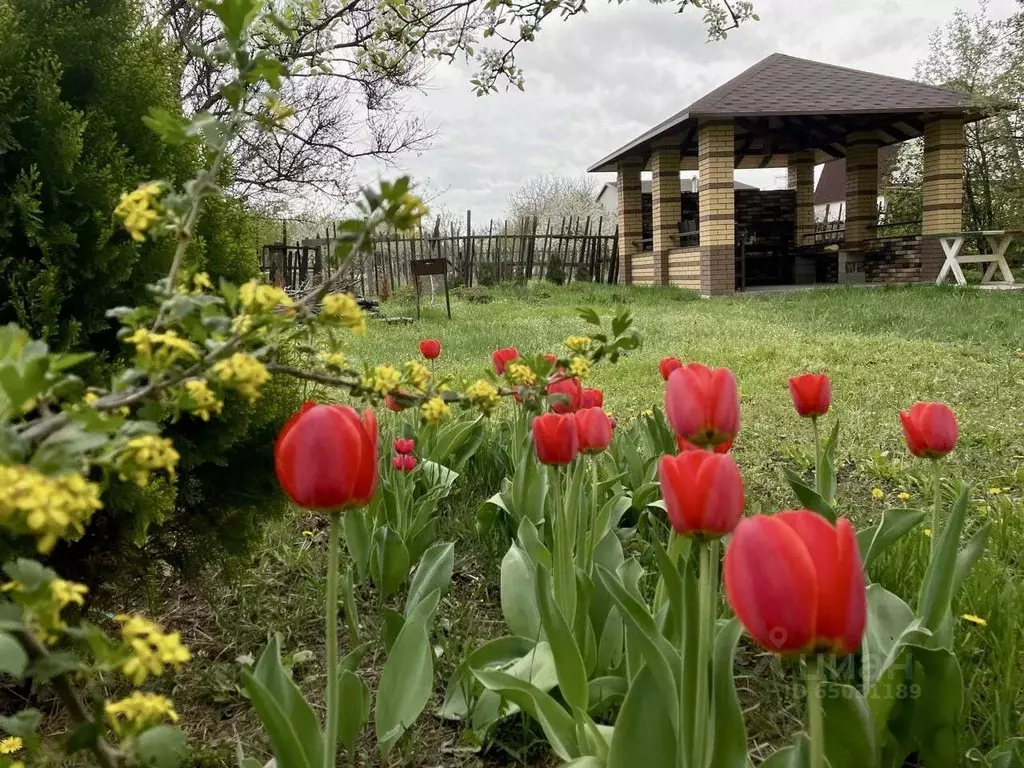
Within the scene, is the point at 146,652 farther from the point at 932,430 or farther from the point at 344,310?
the point at 932,430

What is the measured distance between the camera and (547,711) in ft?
3.91

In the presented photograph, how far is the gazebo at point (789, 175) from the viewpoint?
43.2ft

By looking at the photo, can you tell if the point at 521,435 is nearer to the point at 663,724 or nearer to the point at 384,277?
the point at 663,724

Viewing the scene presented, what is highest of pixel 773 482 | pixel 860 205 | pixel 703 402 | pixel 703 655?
pixel 860 205

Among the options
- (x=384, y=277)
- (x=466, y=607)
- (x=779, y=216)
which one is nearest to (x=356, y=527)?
(x=466, y=607)

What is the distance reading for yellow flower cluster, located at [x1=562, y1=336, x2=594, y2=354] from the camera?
122 cm

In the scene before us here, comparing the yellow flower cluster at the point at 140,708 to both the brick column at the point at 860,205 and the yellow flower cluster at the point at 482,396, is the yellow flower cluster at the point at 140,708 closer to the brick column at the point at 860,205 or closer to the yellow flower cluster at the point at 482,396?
the yellow flower cluster at the point at 482,396

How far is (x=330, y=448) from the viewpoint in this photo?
825 millimetres

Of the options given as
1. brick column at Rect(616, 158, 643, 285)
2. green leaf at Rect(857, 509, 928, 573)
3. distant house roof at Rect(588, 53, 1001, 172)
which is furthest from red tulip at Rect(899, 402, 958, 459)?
brick column at Rect(616, 158, 643, 285)

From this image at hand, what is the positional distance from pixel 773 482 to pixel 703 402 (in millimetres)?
2220

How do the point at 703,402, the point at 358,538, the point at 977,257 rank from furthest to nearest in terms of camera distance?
the point at 977,257, the point at 358,538, the point at 703,402

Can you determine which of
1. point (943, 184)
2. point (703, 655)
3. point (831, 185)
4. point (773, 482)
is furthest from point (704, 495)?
point (831, 185)

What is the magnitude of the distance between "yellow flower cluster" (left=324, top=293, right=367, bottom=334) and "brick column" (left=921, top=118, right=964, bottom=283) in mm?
14608

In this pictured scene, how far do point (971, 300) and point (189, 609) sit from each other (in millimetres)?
9933
